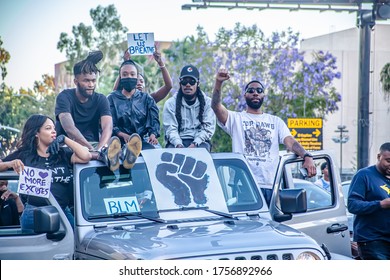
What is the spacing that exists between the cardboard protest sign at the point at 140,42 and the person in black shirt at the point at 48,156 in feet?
4.07

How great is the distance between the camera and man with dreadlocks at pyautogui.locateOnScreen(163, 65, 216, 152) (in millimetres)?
7180

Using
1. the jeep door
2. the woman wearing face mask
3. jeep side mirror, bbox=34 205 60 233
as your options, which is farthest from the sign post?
jeep side mirror, bbox=34 205 60 233

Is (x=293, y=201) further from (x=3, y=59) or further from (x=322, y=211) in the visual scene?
(x=3, y=59)

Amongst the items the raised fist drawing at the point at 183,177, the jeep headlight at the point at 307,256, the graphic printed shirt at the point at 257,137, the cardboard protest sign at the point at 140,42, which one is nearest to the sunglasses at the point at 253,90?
the graphic printed shirt at the point at 257,137

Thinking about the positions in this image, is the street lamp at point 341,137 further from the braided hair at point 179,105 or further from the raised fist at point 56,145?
the raised fist at point 56,145

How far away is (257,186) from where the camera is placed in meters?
6.42

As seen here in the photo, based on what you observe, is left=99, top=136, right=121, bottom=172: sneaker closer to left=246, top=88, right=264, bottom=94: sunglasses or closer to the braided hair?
the braided hair

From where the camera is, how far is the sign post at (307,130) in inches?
420

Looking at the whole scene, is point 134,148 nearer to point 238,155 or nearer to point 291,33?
point 238,155

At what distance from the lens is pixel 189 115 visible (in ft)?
23.8

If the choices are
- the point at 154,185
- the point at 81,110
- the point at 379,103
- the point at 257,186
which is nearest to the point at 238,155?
the point at 257,186

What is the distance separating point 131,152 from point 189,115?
4.23 ft

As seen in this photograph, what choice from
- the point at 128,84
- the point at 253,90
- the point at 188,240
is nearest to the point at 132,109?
the point at 128,84

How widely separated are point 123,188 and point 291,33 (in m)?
4.39
